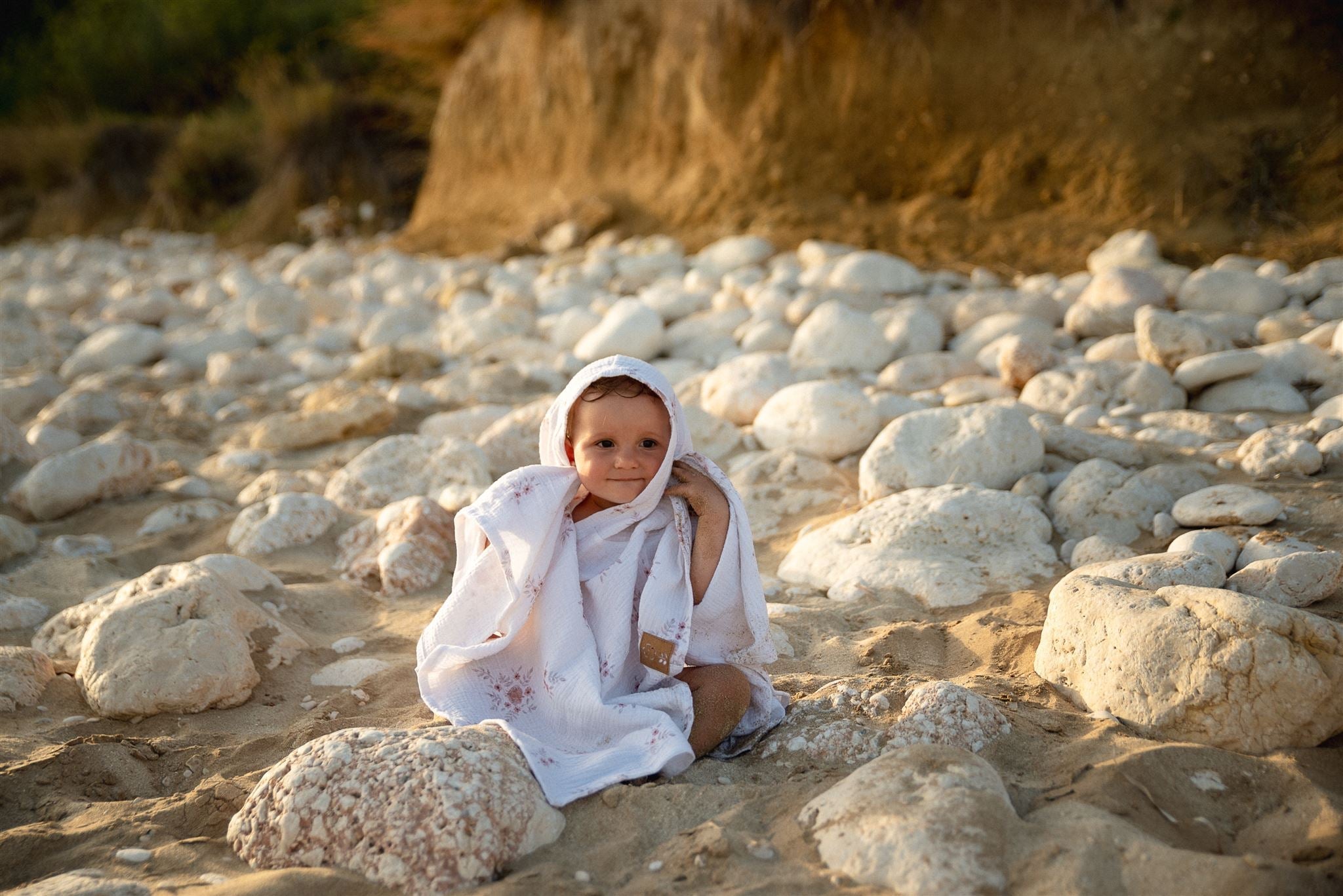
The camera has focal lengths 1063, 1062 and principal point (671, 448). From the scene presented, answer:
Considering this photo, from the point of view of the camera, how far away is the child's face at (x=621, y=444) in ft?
8.38

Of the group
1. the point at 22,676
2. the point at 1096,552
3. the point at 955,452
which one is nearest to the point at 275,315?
the point at 22,676

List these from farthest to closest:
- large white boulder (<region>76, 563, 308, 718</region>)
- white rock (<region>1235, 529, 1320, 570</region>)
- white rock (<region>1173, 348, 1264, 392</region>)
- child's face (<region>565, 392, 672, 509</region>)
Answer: white rock (<region>1173, 348, 1264, 392</region>), white rock (<region>1235, 529, 1320, 570</region>), large white boulder (<region>76, 563, 308, 718</region>), child's face (<region>565, 392, 672, 509</region>)

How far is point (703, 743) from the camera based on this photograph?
240 cm

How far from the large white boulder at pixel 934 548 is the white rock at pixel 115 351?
530 cm

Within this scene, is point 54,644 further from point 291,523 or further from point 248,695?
point 291,523

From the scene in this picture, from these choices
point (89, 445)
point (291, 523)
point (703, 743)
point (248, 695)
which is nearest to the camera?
point (703, 743)

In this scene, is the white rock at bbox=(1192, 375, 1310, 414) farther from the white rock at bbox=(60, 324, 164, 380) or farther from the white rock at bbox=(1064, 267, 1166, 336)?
the white rock at bbox=(60, 324, 164, 380)

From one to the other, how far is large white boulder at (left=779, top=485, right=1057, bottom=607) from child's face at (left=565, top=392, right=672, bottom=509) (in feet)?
3.35

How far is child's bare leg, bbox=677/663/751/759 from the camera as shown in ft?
7.90

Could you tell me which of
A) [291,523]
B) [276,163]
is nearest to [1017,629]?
[291,523]

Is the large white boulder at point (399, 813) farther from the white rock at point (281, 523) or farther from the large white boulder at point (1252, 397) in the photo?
the large white boulder at point (1252, 397)

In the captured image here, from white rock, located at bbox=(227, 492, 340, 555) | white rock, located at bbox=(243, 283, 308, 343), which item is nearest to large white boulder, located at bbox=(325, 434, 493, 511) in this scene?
white rock, located at bbox=(227, 492, 340, 555)

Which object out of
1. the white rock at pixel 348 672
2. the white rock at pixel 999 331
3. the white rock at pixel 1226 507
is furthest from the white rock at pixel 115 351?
the white rock at pixel 1226 507

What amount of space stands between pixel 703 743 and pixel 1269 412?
2907mm
